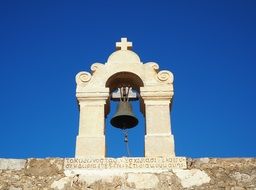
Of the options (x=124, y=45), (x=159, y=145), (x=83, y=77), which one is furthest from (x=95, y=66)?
(x=159, y=145)

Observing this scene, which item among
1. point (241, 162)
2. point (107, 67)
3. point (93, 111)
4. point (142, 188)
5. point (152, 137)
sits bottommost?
point (142, 188)

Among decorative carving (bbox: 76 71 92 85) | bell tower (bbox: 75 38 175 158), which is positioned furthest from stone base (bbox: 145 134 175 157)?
decorative carving (bbox: 76 71 92 85)

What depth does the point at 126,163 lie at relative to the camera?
16.6ft

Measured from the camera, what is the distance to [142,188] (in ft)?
16.1

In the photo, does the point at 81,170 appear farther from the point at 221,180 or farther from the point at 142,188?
the point at 221,180

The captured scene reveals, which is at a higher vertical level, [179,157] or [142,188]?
[179,157]

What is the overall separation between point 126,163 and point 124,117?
115cm

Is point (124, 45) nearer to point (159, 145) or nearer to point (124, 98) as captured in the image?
point (124, 98)

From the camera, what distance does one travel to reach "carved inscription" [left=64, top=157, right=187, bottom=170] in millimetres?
5047

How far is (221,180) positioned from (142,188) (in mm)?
843

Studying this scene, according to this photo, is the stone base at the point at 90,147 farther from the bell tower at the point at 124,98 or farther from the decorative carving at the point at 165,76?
the decorative carving at the point at 165,76

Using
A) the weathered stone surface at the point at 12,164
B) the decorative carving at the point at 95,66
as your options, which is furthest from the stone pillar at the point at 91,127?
the weathered stone surface at the point at 12,164

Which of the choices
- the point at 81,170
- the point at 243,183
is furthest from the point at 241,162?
the point at 81,170

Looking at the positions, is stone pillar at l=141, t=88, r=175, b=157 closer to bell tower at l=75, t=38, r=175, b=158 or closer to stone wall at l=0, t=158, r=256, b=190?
bell tower at l=75, t=38, r=175, b=158
